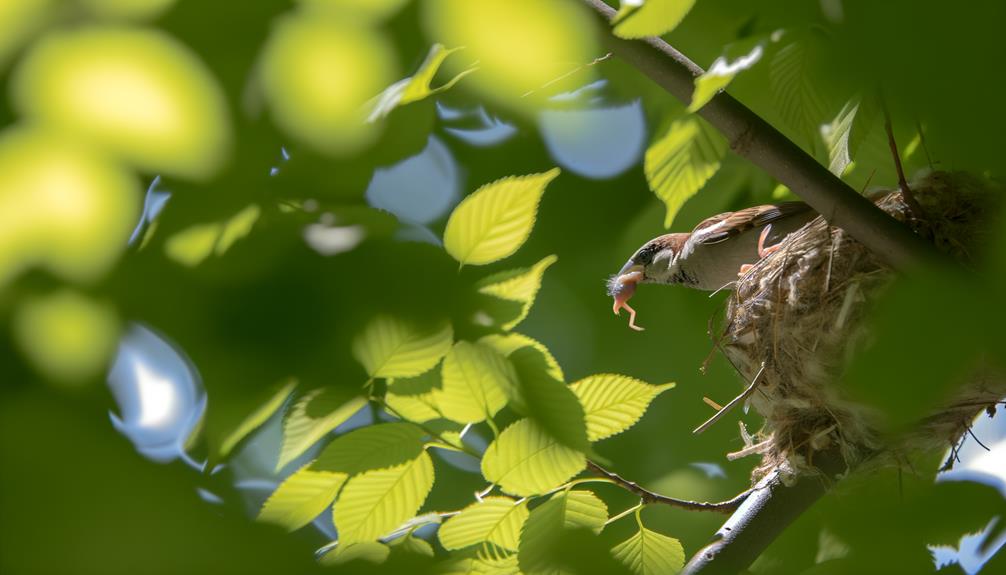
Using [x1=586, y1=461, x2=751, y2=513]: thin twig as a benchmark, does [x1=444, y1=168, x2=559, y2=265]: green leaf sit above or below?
above

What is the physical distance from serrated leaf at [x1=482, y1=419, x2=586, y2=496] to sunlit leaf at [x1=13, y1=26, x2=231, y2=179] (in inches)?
40.2

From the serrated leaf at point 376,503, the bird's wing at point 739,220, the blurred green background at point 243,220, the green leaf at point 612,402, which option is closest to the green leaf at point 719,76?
the blurred green background at point 243,220

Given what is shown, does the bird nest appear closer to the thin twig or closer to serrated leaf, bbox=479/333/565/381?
the thin twig

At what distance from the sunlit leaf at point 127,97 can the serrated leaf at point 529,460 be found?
1021 millimetres

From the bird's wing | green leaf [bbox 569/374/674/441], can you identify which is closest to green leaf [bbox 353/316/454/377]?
green leaf [bbox 569/374/674/441]

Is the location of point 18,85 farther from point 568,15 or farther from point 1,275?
point 568,15

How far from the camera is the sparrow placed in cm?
373

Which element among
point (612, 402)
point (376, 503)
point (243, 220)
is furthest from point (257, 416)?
point (612, 402)

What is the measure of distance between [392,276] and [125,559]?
751 millimetres

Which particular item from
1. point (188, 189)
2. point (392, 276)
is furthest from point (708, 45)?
point (188, 189)

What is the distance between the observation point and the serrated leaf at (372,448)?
86.6 inches

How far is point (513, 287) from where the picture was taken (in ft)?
7.06

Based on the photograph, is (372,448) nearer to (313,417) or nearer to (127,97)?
(313,417)

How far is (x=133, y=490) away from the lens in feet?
3.57
